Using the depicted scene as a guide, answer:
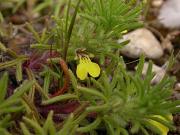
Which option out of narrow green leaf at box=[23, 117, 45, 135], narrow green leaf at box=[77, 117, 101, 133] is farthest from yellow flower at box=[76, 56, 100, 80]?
narrow green leaf at box=[23, 117, 45, 135]

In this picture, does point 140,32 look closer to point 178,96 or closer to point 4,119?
point 178,96

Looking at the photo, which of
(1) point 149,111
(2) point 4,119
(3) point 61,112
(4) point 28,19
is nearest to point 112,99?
(1) point 149,111

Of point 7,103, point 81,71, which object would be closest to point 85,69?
point 81,71

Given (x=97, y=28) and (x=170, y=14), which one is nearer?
(x=97, y=28)

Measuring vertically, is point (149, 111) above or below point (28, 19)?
below

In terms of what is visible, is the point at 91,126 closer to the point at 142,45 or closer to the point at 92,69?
the point at 92,69

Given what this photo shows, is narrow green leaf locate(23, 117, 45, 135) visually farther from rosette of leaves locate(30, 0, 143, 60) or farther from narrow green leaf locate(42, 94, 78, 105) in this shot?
rosette of leaves locate(30, 0, 143, 60)
